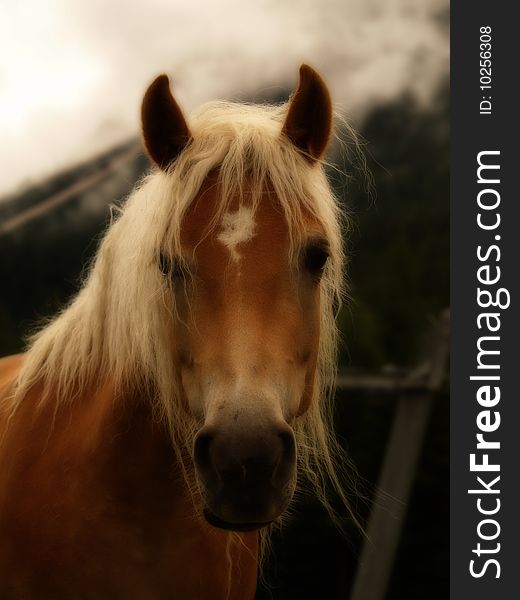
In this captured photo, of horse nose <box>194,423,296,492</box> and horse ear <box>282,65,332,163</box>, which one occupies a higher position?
horse ear <box>282,65,332,163</box>

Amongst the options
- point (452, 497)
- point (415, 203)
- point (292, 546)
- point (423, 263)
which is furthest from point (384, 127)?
point (452, 497)

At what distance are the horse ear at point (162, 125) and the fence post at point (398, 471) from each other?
120 inches

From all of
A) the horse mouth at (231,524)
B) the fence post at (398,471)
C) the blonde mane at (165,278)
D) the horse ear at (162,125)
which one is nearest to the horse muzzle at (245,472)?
the horse mouth at (231,524)

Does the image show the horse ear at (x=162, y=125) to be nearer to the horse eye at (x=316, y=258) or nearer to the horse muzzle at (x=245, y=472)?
the horse eye at (x=316, y=258)

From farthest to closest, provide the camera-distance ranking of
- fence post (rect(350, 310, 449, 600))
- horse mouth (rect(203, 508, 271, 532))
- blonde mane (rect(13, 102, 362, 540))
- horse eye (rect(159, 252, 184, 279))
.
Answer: fence post (rect(350, 310, 449, 600)) → blonde mane (rect(13, 102, 362, 540)) → horse eye (rect(159, 252, 184, 279)) → horse mouth (rect(203, 508, 271, 532))

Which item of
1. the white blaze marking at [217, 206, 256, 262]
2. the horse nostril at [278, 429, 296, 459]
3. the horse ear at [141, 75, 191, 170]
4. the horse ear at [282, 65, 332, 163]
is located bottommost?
the horse nostril at [278, 429, 296, 459]

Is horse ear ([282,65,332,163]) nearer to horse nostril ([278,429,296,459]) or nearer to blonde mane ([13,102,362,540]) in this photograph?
blonde mane ([13,102,362,540])

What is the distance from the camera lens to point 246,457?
1.91 m

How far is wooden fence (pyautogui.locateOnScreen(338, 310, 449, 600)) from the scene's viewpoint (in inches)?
195

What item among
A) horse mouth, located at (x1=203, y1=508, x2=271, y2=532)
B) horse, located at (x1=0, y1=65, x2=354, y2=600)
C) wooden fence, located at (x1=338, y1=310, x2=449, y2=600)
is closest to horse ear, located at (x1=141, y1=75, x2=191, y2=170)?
horse, located at (x1=0, y1=65, x2=354, y2=600)

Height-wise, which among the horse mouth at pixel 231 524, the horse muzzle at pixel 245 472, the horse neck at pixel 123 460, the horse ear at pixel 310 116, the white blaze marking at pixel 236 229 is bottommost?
the horse mouth at pixel 231 524

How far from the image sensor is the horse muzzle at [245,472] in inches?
75.2

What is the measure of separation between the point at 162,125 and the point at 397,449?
338 cm

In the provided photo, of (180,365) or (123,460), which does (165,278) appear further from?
(123,460)
